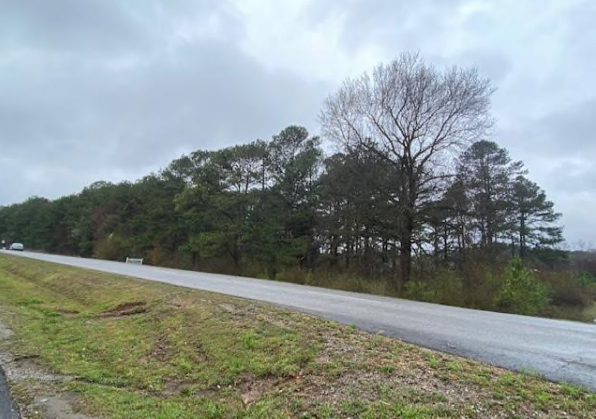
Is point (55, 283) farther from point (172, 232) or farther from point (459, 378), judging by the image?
point (172, 232)

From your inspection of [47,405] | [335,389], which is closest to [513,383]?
[335,389]

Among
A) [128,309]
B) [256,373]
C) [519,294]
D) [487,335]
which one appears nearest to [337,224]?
[519,294]

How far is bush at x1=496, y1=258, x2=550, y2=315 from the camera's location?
1537cm

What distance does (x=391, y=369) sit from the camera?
523 centimetres

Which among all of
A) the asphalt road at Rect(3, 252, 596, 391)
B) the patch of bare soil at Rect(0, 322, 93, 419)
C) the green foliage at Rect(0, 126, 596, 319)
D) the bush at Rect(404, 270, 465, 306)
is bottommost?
the patch of bare soil at Rect(0, 322, 93, 419)

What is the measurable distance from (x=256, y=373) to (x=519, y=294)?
12.9 m

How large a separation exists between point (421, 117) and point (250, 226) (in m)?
19.9

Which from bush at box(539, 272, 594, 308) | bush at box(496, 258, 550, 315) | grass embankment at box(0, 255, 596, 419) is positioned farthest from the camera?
bush at box(539, 272, 594, 308)

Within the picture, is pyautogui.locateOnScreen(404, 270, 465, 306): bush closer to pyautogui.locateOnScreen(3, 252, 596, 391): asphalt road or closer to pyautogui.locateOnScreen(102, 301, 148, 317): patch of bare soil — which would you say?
pyautogui.locateOnScreen(3, 252, 596, 391): asphalt road

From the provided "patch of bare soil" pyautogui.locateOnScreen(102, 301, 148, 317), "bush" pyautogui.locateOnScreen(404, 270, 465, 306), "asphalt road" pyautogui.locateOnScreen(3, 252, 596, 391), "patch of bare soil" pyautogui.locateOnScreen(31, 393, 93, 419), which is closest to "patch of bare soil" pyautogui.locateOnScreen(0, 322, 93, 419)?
"patch of bare soil" pyautogui.locateOnScreen(31, 393, 93, 419)

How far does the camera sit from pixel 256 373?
5824 mm

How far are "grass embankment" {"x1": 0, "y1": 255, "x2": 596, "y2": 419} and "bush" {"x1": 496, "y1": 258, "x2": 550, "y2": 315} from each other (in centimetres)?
1010

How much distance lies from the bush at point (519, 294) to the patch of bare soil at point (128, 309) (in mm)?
12092

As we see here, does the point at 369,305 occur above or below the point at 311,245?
below
